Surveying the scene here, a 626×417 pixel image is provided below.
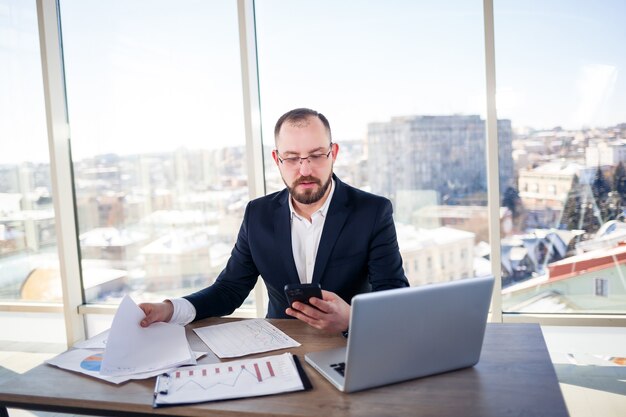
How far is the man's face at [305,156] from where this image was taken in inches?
85.3

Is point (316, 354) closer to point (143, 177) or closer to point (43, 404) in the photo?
point (43, 404)

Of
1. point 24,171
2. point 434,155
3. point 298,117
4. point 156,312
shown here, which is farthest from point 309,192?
point 24,171

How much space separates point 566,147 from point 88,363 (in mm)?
2851

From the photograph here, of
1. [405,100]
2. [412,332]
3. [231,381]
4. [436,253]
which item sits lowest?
[436,253]

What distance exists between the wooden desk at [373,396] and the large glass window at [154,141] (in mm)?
2438

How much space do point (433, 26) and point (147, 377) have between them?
2.77 metres

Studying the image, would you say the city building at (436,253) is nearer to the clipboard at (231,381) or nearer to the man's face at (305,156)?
the man's face at (305,156)

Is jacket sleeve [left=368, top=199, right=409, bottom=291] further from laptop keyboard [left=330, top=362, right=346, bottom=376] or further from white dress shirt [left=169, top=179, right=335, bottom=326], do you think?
laptop keyboard [left=330, top=362, right=346, bottom=376]

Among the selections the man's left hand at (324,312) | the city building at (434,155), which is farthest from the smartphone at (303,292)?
the city building at (434,155)

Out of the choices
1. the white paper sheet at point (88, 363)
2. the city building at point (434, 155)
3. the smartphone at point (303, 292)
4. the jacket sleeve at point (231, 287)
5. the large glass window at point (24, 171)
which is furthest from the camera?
the large glass window at point (24, 171)

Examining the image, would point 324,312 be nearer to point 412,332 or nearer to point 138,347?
point 412,332

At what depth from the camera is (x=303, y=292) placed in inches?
64.2

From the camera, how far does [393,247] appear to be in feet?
7.04

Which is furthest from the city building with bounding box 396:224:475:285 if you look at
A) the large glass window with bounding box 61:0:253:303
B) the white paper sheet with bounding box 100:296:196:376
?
the white paper sheet with bounding box 100:296:196:376
